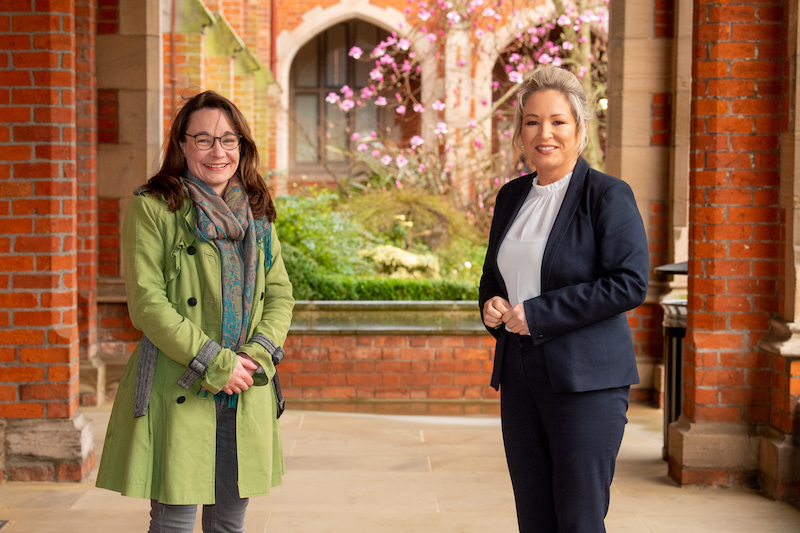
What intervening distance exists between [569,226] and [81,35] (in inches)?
201

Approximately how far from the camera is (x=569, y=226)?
8.85 ft

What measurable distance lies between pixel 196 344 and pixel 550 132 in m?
1.23

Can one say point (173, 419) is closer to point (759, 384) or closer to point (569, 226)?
point (569, 226)

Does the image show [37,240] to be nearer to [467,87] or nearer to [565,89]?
[565,89]

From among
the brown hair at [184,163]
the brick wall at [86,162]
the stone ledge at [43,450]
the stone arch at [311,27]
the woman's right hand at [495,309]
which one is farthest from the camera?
the stone arch at [311,27]

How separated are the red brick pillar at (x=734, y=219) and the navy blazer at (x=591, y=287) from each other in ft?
7.37

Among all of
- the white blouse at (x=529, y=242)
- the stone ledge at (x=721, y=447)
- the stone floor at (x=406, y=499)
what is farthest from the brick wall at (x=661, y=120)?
the white blouse at (x=529, y=242)

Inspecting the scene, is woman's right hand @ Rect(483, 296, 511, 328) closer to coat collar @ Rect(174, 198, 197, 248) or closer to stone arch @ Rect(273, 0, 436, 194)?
coat collar @ Rect(174, 198, 197, 248)

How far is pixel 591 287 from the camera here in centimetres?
262

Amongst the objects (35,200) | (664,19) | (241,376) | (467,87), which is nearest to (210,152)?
(241,376)

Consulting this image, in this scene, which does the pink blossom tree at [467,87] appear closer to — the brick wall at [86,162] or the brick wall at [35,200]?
the brick wall at [86,162]

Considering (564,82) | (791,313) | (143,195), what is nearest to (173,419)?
(143,195)

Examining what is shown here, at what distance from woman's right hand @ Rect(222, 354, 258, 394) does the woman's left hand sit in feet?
2.58

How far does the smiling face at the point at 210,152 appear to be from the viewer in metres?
2.87
